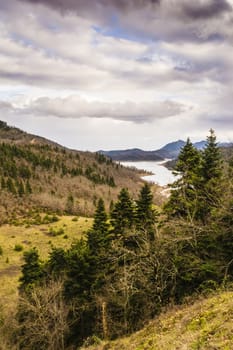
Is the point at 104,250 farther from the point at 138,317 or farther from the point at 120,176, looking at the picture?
the point at 120,176

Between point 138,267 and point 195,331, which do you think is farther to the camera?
point 138,267

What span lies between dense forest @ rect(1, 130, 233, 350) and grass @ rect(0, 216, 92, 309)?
8838 millimetres

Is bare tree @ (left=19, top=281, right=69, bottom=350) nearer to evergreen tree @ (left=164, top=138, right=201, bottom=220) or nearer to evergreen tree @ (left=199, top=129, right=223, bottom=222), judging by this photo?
evergreen tree @ (left=164, top=138, right=201, bottom=220)

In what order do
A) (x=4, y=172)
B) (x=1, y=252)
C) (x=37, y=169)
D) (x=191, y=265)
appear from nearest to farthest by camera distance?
(x=191, y=265), (x=1, y=252), (x=4, y=172), (x=37, y=169)

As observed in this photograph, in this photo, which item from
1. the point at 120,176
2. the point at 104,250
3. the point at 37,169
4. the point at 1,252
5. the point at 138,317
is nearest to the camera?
the point at 138,317

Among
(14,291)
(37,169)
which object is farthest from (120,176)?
(14,291)

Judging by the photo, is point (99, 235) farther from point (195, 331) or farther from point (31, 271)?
point (195, 331)

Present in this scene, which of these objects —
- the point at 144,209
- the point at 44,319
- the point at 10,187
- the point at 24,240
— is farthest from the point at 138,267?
the point at 10,187

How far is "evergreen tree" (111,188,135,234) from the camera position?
27.1 meters

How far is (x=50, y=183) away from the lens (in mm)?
107562

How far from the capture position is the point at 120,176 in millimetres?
158875

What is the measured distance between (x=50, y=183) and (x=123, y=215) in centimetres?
8332

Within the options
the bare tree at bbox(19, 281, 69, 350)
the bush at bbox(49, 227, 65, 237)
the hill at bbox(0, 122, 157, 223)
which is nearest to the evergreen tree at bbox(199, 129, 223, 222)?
the bare tree at bbox(19, 281, 69, 350)

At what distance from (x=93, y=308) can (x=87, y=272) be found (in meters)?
2.46
